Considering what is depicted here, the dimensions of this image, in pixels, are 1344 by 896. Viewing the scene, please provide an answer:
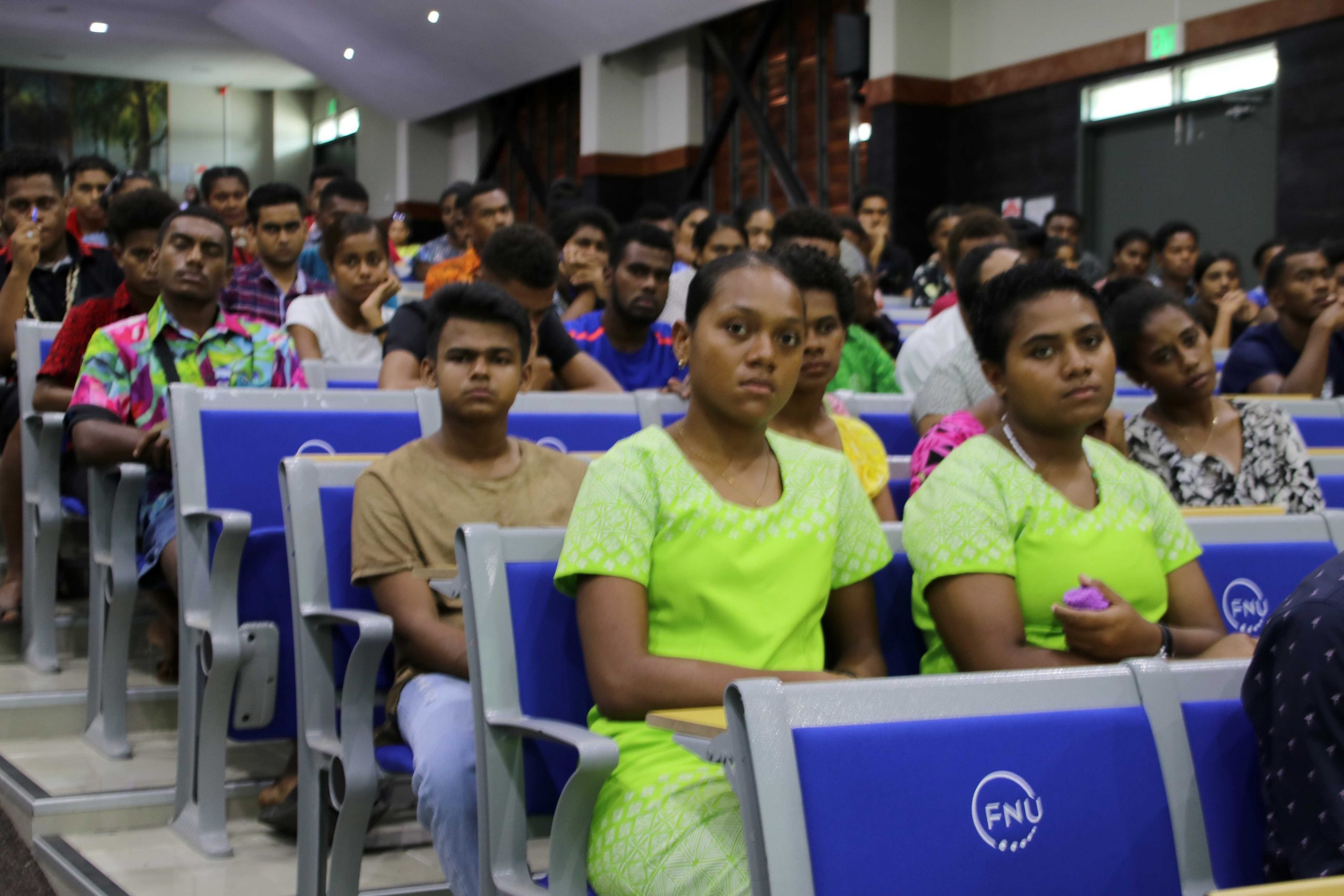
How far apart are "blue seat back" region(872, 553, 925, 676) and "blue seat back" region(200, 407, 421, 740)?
42.9 inches

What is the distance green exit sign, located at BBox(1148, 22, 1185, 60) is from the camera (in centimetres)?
812

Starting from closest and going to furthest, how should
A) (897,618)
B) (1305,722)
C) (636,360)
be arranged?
(1305,722) < (897,618) < (636,360)

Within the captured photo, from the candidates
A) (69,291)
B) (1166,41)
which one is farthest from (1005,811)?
(1166,41)

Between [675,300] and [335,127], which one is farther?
[335,127]

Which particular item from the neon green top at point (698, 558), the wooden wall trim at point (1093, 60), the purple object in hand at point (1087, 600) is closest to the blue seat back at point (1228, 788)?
the purple object in hand at point (1087, 600)

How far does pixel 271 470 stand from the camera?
2643mm

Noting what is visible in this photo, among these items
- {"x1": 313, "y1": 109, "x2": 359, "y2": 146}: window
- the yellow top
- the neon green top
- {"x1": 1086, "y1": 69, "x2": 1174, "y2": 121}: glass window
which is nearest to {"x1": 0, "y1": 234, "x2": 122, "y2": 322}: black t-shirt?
the yellow top

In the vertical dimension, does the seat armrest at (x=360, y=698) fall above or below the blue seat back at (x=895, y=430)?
below

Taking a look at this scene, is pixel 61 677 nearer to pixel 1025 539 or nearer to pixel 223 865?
pixel 223 865

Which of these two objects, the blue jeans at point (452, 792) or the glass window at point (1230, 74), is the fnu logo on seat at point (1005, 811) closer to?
the blue jeans at point (452, 792)

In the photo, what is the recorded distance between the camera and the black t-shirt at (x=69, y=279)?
4246mm

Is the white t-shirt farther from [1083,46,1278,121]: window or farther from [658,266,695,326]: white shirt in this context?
[1083,46,1278,121]: window

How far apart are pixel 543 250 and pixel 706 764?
7.58ft

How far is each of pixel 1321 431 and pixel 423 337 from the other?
7.72ft
